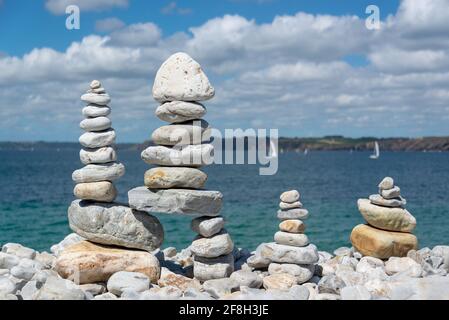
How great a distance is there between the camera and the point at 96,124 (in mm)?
11820

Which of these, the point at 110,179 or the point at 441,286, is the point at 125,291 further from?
the point at 441,286

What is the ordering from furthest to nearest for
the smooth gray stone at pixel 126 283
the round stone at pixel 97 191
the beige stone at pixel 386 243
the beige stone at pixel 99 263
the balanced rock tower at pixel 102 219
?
the beige stone at pixel 386 243 < the round stone at pixel 97 191 < the balanced rock tower at pixel 102 219 < the beige stone at pixel 99 263 < the smooth gray stone at pixel 126 283

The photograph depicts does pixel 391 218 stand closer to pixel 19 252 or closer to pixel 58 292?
pixel 58 292

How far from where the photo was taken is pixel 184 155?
11.5 metres

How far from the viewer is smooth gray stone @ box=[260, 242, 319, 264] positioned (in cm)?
1155

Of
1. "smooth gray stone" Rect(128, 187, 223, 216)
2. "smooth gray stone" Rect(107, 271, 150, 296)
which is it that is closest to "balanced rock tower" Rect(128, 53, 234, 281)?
"smooth gray stone" Rect(128, 187, 223, 216)

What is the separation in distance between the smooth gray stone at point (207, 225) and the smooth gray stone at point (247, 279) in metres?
0.94

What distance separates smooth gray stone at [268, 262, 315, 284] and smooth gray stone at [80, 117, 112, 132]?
450cm

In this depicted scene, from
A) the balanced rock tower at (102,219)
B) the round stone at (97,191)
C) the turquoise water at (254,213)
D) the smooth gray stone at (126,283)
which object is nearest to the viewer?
the smooth gray stone at (126,283)

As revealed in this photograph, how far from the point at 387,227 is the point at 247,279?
14.5ft

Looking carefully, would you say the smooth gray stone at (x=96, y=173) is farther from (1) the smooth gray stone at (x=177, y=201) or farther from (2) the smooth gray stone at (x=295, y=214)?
(2) the smooth gray stone at (x=295, y=214)

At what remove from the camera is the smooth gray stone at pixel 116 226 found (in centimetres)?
1158

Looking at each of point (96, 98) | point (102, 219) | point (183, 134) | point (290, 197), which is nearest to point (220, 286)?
point (290, 197)

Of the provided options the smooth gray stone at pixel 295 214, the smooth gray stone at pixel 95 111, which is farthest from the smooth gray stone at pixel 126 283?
the smooth gray stone at pixel 95 111
